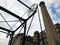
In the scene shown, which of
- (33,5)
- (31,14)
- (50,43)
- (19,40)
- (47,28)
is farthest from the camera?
(19,40)

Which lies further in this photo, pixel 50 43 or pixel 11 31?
pixel 11 31

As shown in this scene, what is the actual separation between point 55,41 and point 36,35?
42.5 ft

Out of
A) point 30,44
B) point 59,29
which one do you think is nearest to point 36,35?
point 59,29

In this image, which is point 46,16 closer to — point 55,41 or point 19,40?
point 55,41

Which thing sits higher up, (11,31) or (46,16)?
(46,16)

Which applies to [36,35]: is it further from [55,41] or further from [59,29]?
[55,41]

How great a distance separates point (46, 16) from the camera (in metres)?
8.91

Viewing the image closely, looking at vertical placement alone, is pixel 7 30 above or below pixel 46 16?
below

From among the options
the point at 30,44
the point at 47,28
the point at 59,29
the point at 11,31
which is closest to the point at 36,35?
the point at 59,29

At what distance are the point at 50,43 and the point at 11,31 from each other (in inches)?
183

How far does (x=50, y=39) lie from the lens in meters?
6.96

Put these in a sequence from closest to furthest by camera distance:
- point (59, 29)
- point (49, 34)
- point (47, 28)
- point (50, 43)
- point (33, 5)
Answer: point (50, 43) < point (49, 34) < point (47, 28) < point (33, 5) < point (59, 29)

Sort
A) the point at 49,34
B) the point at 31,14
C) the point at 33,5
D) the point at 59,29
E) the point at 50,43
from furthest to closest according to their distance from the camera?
the point at 59,29 → the point at 33,5 → the point at 31,14 → the point at 49,34 → the point at 50,43

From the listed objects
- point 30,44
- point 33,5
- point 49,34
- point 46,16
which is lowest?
point 30,44
